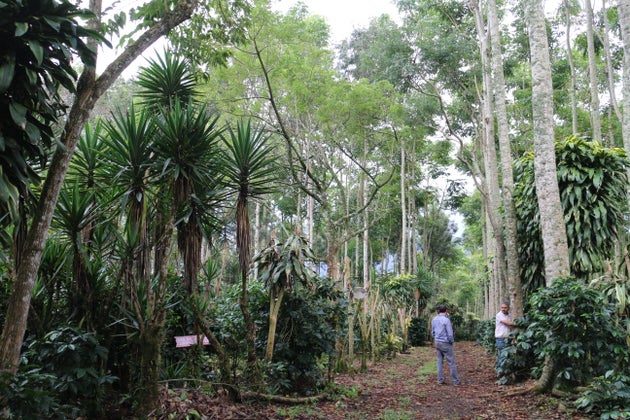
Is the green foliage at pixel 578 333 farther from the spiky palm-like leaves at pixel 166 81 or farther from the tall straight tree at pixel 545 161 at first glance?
the spiky palm-like leaves at pixel 166 81

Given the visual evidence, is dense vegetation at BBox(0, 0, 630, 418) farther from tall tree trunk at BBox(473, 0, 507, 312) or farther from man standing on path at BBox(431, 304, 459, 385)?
man standing on path at BBox(431, 304, 459, 385)

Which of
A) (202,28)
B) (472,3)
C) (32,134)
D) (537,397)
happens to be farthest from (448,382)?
(472,3)

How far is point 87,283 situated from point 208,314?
2.35 metres

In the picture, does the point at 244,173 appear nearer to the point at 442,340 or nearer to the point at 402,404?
the point at 402,404

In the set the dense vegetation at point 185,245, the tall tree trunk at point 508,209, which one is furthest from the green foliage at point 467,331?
the tall tree trunk at point 508,209

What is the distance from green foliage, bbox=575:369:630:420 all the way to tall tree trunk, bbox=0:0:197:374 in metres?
4.89

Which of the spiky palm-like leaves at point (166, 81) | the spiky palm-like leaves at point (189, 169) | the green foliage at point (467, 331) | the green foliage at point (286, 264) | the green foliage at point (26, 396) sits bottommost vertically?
A: the green foliage at point (467, 331)

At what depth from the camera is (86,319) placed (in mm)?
4145

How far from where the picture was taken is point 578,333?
16.6ft

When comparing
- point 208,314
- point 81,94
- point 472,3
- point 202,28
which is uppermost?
point 472,3

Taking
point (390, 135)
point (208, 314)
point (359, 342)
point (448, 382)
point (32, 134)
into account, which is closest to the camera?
point (32, 134)

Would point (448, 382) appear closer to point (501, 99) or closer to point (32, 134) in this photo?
Answer: point (501, 99)

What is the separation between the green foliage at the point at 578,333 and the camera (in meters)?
4.87

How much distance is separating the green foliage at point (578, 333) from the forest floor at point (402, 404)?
47 cm
